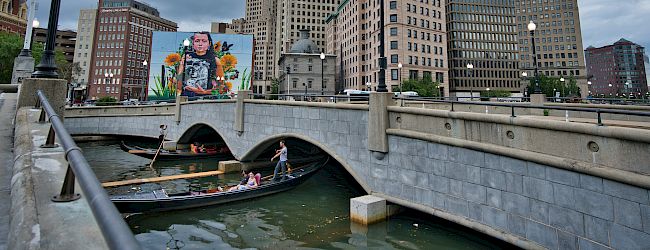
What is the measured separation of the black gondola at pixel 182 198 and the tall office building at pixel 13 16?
87.8 metres

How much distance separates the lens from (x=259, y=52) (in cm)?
16050

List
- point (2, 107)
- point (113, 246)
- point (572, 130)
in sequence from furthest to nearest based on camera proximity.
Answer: point (2, 107), point (572, 130), point (113, 246)

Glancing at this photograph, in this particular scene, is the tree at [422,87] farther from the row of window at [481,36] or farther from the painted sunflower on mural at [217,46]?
the painted sunflower on mural at [217,46]

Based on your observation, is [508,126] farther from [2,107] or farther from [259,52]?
[259,52]

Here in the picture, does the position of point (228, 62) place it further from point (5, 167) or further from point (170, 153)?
point (5, 167)

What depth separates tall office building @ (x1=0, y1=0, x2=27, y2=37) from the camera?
71.2 metres

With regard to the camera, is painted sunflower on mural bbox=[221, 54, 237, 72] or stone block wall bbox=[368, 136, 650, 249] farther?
painted sunflower on mural bbox=[221, 54, 237, 72]

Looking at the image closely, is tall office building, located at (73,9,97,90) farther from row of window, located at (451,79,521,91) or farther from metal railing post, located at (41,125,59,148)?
metal railing post, located at (41,125,59,148)

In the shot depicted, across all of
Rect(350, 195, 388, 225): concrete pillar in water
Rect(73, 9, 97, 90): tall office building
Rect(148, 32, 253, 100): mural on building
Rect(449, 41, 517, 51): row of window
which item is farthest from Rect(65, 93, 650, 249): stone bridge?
Rect(73, 9, 97, 90): tall office building

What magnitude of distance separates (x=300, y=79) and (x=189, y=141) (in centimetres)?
5968

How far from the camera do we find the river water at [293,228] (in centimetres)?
1058

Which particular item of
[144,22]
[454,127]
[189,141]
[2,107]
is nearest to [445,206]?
[454,127]

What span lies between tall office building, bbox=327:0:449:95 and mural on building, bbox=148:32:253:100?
29.4 meters

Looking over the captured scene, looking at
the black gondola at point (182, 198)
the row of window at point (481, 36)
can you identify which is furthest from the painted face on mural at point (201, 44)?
the black gondola at point (182, 198)
